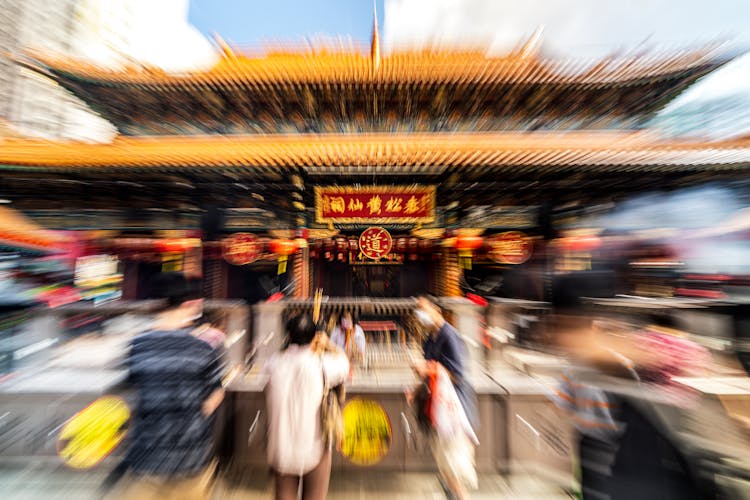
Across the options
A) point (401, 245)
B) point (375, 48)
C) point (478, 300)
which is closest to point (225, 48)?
point (375, 48)

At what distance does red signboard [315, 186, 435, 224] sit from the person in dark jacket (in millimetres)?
2776

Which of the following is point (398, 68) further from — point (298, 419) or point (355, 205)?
point (298, 419)

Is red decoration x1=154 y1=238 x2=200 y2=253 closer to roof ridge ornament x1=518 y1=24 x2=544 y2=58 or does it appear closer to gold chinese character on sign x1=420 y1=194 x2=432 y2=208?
gold chinese character on sign x1=420 y1=194 x2=432 y2=208

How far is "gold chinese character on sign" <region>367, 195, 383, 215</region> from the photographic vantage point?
4.05 metres

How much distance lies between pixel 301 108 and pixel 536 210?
6.77 metres

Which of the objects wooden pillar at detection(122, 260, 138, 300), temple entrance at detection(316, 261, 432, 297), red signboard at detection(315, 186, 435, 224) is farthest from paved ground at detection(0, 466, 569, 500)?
temple entrance at detection(316, 261, 432, 297)

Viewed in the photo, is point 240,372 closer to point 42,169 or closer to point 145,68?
point 42,169

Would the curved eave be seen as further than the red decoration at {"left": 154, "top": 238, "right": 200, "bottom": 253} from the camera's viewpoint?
No

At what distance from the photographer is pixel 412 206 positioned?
4109 millimetres

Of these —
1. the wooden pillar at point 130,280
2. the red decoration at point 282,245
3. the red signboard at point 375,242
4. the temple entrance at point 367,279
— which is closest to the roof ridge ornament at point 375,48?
the red signboard at point 375,242

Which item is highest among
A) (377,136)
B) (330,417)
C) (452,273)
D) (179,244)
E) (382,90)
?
(382,90)

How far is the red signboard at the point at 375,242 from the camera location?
651 cm

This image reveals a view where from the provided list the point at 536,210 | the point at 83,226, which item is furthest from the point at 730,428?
the point at 83,226

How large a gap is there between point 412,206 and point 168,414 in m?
3.51
